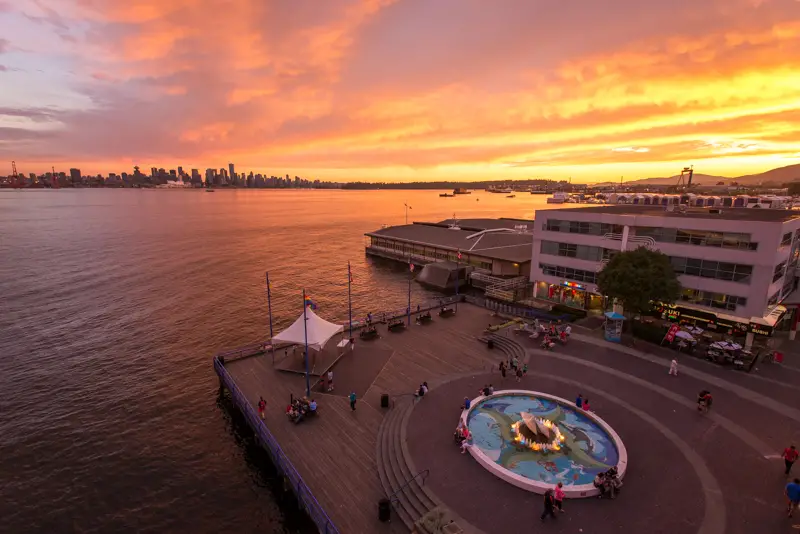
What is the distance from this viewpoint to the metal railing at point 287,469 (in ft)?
64.7

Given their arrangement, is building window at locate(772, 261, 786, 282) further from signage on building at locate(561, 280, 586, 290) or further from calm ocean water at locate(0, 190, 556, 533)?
calm ocean water at locate(0, 190, 556, 533)

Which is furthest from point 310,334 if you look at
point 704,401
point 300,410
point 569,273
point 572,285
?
point 569,273

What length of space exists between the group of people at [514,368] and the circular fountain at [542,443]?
319cm

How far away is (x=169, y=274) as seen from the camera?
84000mm

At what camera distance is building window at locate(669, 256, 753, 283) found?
3944cm

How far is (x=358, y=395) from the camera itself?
103 ft

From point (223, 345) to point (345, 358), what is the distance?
68.1ft

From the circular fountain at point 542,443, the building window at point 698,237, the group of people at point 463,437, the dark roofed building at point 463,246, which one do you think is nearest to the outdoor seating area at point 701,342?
the building window at point 698,237

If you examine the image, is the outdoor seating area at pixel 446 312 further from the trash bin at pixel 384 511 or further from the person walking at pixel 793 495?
the person walking at pixel 793 495

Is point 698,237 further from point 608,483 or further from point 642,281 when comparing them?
point 608,483

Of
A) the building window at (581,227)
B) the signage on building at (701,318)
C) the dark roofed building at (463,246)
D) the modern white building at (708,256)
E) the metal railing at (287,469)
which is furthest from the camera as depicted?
the dark roofed building at (463,246)

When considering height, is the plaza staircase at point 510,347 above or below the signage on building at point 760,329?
below

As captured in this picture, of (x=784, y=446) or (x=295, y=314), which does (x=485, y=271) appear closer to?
(x=295, y=314)

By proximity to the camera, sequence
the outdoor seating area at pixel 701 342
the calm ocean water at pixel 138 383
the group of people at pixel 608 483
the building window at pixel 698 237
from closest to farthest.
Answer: the group of people at pixel 608 483 < the calm ocean water at pixel 138 383 < the outdoor seating area at pixel 701 342 < the building window at pixel 698 237
